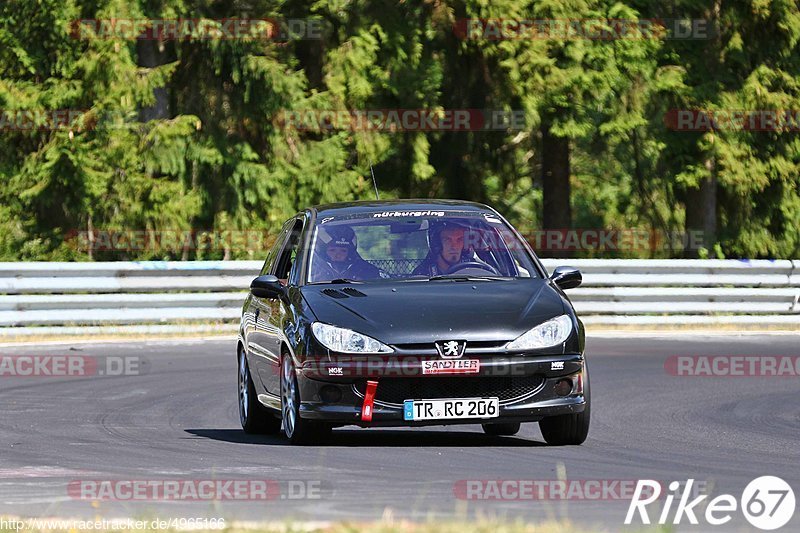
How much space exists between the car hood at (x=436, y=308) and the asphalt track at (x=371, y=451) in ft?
2.48

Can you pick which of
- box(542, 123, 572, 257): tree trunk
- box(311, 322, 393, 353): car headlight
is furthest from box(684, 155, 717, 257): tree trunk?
box(311, 322, 393, 353): car headlight

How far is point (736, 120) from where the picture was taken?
30.9 metres

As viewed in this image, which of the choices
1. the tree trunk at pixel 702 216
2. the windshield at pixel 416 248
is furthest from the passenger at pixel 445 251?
the tree trunk at pixel 702 216

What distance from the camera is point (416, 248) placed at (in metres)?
11.5

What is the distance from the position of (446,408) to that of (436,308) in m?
0.65

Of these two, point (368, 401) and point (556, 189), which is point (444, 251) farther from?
point (556, 189)

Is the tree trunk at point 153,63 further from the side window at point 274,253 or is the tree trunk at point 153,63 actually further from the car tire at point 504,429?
the car tire at point 504,429

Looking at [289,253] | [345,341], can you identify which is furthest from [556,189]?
[345,341]

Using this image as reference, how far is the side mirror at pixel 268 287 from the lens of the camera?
1120cm

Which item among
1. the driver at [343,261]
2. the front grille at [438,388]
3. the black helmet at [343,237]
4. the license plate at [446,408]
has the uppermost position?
the black helmet at [343,237]

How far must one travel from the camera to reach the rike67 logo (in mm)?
7477

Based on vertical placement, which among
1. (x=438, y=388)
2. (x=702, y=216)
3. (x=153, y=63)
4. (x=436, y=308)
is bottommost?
(x=702, y=216)

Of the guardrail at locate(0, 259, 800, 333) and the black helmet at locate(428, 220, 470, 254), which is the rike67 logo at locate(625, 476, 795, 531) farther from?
the guardrail at locate(0, 259, 800, 333)

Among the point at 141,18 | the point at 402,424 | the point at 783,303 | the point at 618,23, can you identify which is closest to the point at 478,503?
the point at 402,424
